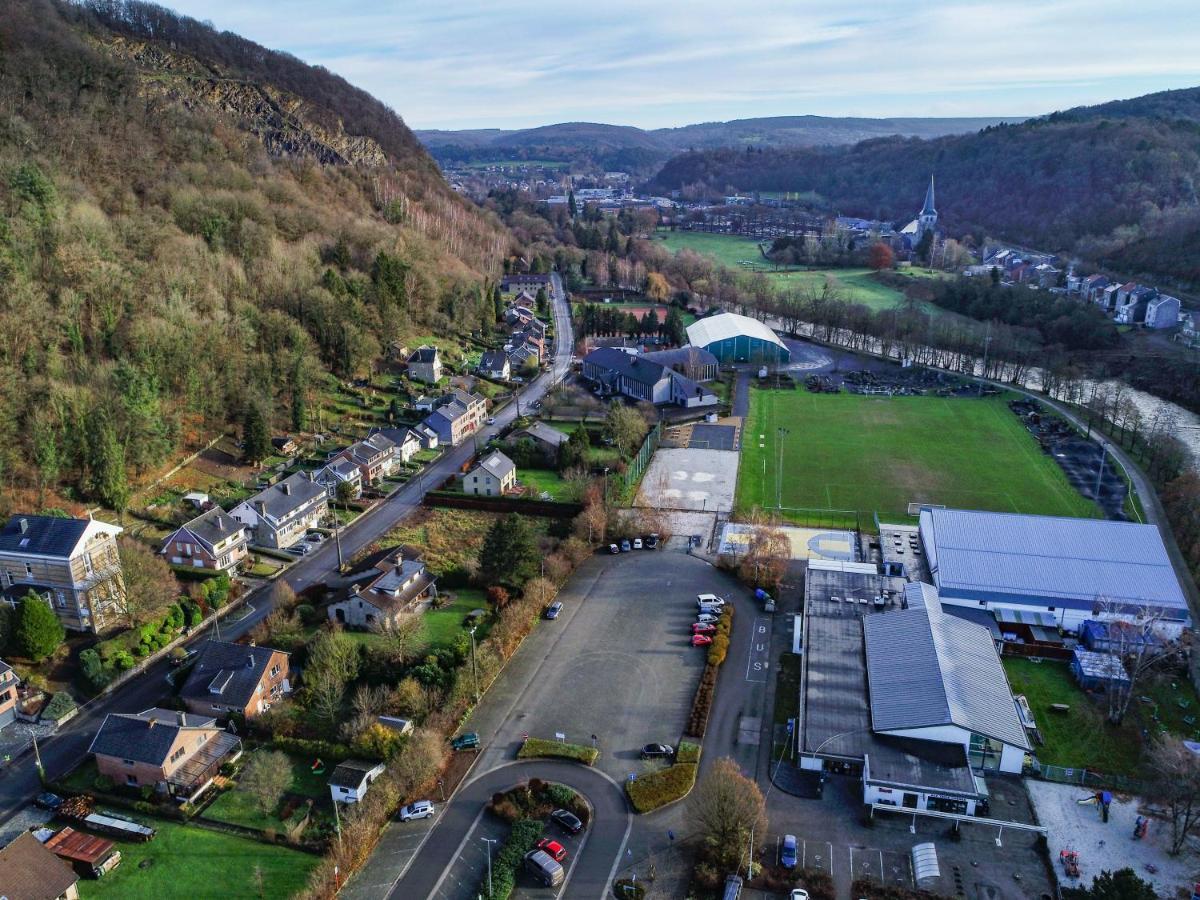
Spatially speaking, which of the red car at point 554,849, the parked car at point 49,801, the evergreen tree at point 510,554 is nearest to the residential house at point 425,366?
the evergreen tree at point 510,554

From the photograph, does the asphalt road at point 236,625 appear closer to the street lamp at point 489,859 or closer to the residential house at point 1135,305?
the street lamp at point 489,859

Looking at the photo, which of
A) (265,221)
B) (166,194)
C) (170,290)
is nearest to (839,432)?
(170,290)

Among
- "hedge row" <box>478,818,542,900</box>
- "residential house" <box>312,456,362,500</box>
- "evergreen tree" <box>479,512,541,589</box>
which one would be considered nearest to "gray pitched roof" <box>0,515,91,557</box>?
"residential house" <box>312,456,362,500</box>

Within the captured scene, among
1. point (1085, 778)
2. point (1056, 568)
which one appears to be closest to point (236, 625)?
point (1085, 778)

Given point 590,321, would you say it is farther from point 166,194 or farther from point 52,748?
point 52,748

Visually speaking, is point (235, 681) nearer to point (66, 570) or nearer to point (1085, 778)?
point (66, 570)

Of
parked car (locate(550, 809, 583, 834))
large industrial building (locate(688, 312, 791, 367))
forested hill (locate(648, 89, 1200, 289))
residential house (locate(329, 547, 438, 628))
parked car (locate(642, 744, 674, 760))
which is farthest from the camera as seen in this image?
forested hill (locate(648, 89, 1200, 289))

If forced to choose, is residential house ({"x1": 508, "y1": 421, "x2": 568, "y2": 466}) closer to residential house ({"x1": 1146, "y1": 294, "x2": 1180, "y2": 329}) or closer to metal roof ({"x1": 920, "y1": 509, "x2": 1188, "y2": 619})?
metal roof ({"x1": 920, "y1": 509, "x2": 1188, "y2": 619})

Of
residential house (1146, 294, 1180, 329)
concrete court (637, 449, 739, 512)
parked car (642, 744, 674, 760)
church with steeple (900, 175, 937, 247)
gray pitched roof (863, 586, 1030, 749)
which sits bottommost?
parked car (642, 744, 674, 760)
